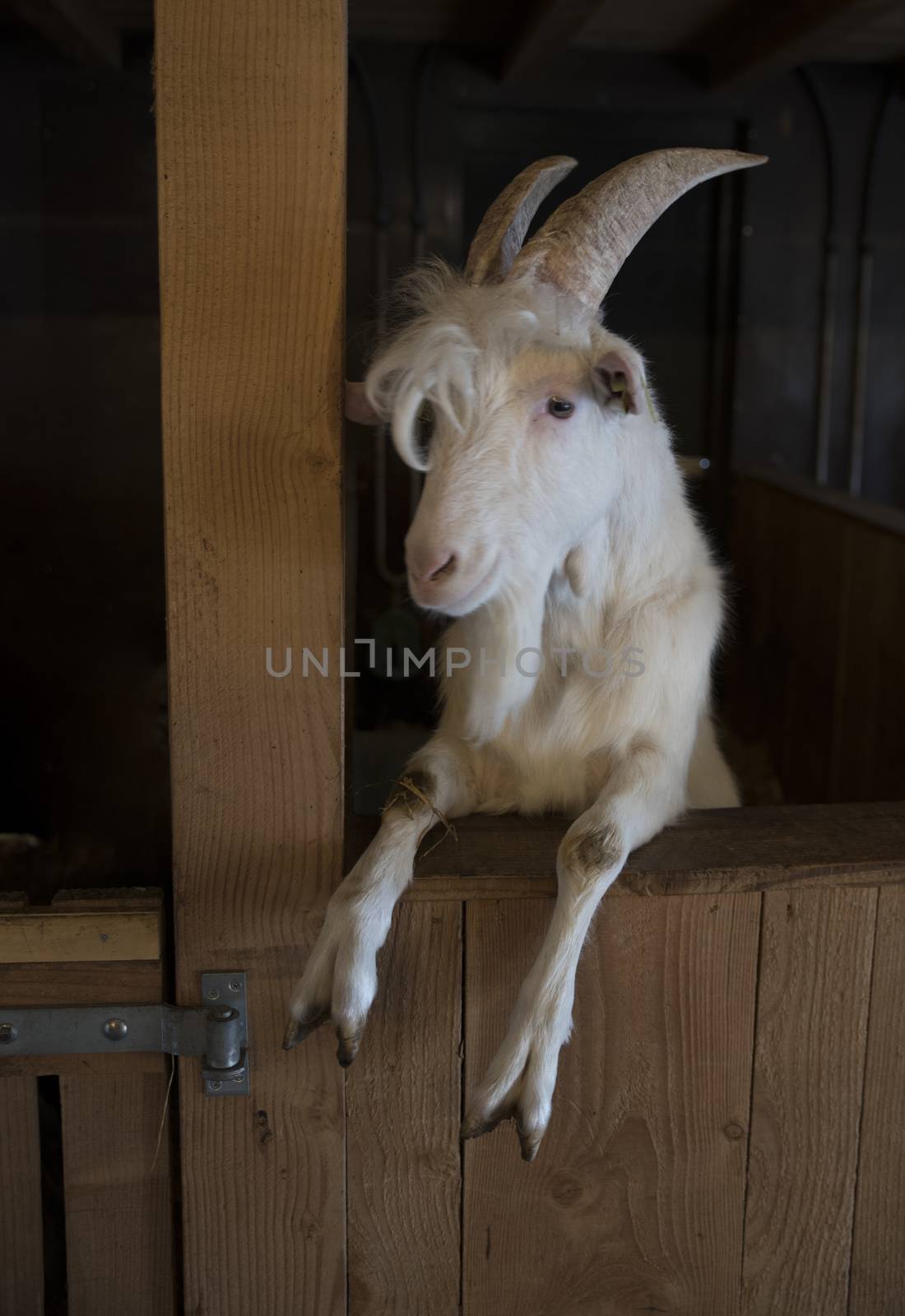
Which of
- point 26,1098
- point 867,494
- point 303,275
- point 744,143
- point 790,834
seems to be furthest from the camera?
point 867,494

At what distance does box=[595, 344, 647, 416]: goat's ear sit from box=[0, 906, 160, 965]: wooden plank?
90 centimetres

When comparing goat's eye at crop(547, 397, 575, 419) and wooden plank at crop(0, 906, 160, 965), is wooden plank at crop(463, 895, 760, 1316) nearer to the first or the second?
wooden plank at crop(0, 906, 160, 965)

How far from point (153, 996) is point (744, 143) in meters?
4.49

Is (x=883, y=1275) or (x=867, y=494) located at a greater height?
(x=867, y=494)

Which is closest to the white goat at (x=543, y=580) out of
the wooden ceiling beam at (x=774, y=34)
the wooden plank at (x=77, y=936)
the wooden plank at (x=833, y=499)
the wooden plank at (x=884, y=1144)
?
the wooden plank at (x=77, y=936)

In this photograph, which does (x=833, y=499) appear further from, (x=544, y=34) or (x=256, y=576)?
(x=256, y=576)

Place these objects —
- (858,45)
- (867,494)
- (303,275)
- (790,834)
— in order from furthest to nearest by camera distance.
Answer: (867,494), (858,45), (790,834), (303,275)

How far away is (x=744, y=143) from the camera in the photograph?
4.85m

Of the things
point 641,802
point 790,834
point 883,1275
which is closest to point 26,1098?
point 641,802

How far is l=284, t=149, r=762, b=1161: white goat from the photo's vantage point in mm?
1444

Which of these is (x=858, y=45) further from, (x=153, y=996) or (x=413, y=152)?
(x=153, y=996)

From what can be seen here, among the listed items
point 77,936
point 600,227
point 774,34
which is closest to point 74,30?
point 774,34

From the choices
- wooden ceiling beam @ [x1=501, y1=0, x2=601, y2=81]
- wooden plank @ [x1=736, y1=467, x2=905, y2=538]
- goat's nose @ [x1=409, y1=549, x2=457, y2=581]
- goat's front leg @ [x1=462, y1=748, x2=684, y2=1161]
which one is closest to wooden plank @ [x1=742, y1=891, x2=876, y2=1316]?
goat's front leg @ [x1=462, y1=748, x2=684, y2=1161]

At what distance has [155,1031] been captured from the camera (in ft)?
4.82
